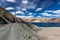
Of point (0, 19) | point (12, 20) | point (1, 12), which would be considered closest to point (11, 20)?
point (12, 20)

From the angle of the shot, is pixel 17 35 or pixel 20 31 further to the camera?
pixel 20 31

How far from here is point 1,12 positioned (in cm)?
9519

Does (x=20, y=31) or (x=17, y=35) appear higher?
(x=20, y=31)

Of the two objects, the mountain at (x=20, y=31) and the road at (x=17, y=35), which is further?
the mountain at (x=20, y=31)

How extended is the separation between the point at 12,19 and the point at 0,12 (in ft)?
64.5

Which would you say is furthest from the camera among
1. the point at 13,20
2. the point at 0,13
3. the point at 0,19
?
the point at 13,20

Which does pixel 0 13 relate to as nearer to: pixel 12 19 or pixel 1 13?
pixel 1 13

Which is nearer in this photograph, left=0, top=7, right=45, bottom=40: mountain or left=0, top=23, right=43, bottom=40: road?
left=0, top=23, right=43, bottom=40: road

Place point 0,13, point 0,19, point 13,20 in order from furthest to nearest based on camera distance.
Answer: point 13,20 < point 0,13 < point 0,19

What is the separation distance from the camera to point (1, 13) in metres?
94.1

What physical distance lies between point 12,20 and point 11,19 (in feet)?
4.97

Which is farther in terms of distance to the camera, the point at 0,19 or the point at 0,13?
the point at 0,13

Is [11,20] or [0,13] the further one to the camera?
[11,20]

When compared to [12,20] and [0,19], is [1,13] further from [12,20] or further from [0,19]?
[12,20]
